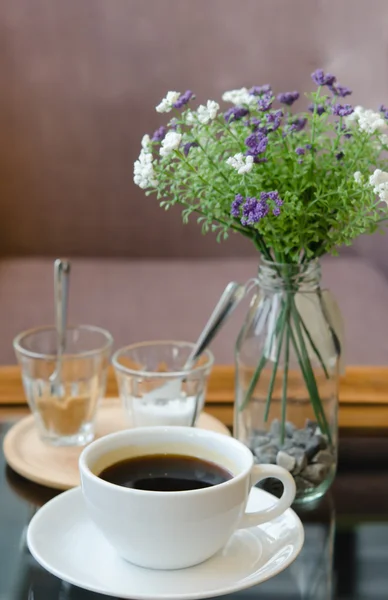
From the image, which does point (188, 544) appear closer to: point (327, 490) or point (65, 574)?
point (65, 574)

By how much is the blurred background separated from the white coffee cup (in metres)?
0.90

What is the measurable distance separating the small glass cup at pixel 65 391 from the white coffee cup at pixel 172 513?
0.73 feet

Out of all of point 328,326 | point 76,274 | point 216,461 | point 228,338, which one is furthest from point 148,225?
point 216,461

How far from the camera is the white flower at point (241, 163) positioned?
64 cm

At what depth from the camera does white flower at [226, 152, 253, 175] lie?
64 centimetres

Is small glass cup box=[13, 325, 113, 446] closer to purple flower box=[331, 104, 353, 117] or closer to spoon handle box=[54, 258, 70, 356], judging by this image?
spoon handle box=[54, 258, 70, 356]

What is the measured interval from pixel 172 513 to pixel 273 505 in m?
0.10

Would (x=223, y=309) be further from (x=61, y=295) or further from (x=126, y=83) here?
(x=126, y=83)

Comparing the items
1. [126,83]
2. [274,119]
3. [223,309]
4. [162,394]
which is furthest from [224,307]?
[126,83]

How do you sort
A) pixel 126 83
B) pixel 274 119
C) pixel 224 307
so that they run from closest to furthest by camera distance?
pixel 274 119 → pixel 224 307 → pixel 126 83

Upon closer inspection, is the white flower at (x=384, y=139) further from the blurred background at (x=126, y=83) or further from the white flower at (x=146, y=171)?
the blurred background at (x=126, y=83)

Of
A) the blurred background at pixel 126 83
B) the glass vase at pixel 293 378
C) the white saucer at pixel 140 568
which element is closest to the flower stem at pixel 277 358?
the glass vase at pixel 293 378

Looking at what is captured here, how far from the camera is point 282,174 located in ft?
2.31

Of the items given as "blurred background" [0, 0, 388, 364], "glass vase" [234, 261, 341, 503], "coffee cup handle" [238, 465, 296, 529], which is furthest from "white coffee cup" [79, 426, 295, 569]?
"blurred background" [0, 0, 388, 364]
